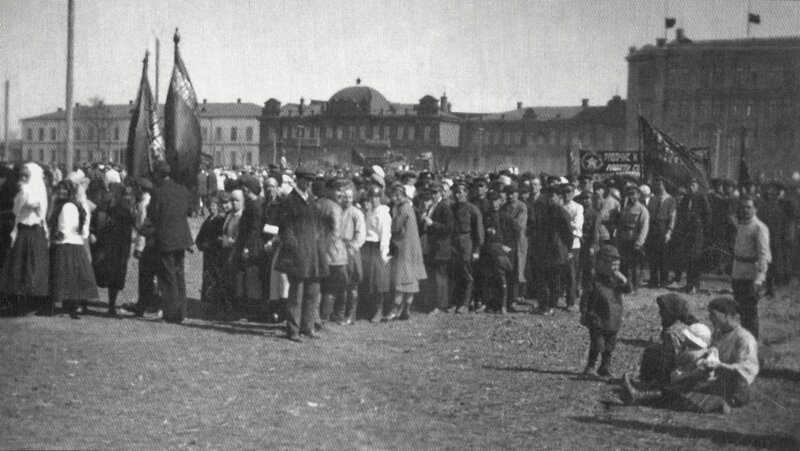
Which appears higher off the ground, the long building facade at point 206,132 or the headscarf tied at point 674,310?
the long building facade at point 206,132

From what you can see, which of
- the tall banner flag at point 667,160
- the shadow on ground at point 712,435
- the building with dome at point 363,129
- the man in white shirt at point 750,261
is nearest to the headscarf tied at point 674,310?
the man in white shirt at point 750,261

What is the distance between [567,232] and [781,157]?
→ 10.5ft

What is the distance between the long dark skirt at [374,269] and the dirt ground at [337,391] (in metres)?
0.90

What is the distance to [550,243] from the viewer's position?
45.0 feet

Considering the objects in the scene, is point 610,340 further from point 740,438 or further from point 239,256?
point 239,256

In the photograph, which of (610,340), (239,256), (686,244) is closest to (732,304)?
(610,340)

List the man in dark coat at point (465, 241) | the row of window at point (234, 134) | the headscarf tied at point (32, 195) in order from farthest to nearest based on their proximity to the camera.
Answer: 1. the row of window at point (234, 134)
2. the man in dark coat at point (465, 241)
3. the headscarf tied at point (32, 195)

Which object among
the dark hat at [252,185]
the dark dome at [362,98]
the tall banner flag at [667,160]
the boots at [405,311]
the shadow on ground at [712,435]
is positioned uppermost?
the dark dome at [362,98]

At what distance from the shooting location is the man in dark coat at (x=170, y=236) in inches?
447

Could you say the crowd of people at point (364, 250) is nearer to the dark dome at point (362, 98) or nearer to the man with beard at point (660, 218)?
the man with beard at point (660, 218)

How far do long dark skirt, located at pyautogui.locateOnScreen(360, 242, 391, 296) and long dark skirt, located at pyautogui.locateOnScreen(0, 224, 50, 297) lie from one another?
13.8ft

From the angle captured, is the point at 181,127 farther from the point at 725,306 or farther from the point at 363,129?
the point at 363,129

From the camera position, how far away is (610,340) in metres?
9.45

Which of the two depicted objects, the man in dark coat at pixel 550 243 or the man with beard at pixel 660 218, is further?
the man with beard at pixel 660 218
